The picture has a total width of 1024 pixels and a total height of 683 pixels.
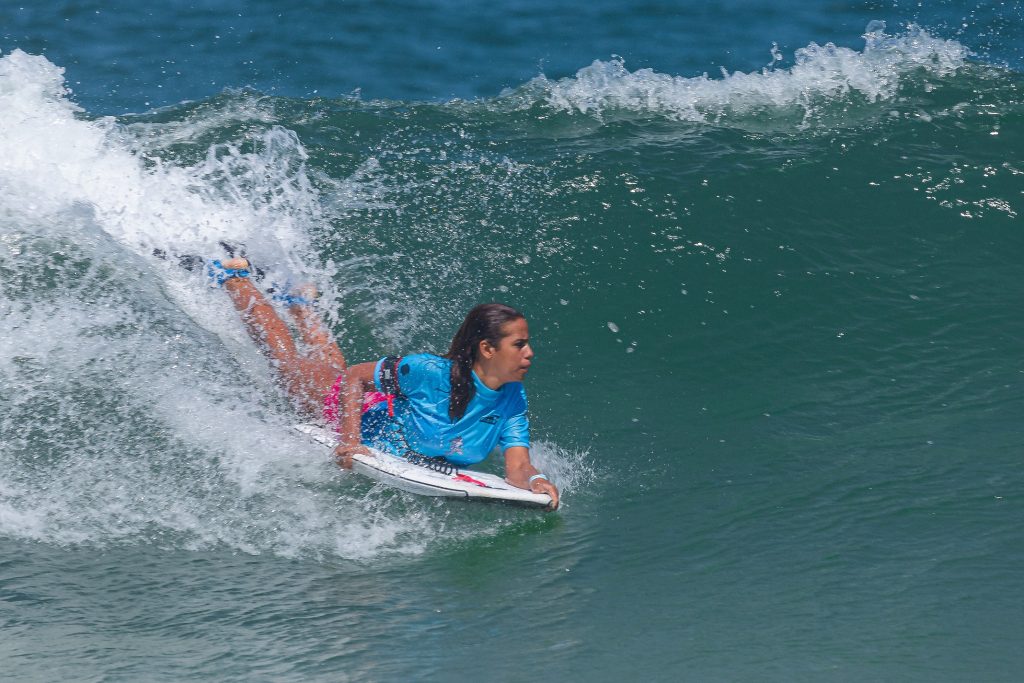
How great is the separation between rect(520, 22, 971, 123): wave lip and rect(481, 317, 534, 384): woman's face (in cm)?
527

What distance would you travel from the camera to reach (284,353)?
22.6 feet

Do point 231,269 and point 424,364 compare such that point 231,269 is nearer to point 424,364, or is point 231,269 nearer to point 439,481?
point 424,364

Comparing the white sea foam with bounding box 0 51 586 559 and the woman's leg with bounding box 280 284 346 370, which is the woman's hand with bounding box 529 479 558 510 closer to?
the white sea foam with bounding box 0 51 586 559

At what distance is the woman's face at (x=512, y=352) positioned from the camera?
19.4 ft

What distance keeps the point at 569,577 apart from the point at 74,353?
3.68 meters

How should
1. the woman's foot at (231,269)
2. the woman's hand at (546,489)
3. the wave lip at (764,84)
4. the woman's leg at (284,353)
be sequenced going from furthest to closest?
the wave lip at (764,84)
the woman's foot at (231,269)
the woman's leg at (284,353)
the woman's hand at (546,489)

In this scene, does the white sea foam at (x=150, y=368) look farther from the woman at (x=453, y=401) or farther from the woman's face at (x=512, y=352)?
the woman's face at (x=512, y=352)

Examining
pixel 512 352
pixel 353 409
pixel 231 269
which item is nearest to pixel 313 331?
pixel 231 269

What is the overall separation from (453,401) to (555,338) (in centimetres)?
176

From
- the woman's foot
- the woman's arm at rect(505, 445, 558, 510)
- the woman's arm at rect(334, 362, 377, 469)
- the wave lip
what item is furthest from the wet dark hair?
the wave lip

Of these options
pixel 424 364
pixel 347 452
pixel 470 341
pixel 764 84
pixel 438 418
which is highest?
pixel 764 84

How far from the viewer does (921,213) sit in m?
9.09

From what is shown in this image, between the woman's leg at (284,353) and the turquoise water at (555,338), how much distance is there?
23cm

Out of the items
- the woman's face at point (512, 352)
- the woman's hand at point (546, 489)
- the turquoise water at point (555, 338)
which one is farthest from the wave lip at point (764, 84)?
the woman's hand at point (546, 489)
